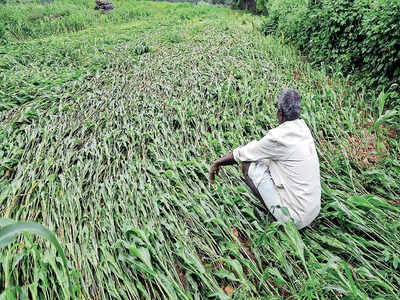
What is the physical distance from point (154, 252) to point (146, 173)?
0.91 meters

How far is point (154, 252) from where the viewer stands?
1.65 meters

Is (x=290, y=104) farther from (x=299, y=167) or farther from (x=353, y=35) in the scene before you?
(x=353, y=35)

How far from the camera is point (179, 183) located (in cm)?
227

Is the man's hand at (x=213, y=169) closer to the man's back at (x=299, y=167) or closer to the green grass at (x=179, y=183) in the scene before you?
the green grass at (x=179, y=183)

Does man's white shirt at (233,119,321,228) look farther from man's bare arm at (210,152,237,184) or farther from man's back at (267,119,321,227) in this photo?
man's bare arm at (210,152,237,184)

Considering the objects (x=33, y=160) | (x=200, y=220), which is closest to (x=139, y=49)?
(x=33, y=160)

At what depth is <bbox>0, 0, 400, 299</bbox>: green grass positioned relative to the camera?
61.5 inches

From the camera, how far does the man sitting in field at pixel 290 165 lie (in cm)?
172

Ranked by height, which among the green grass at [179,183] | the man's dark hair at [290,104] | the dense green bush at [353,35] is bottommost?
the green grass at [179,183]

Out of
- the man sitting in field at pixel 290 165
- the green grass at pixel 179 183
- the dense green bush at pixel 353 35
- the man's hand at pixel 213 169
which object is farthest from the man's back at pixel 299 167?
the dense green bush at pixel 353 35

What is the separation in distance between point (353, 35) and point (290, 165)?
Result: 9.75 feet

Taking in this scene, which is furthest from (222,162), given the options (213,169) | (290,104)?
(290,104)

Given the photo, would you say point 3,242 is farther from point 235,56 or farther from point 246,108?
point 235,56

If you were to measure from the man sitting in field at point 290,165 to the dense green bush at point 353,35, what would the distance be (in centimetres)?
183
